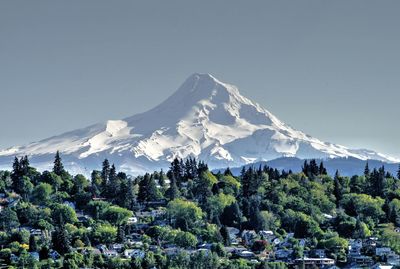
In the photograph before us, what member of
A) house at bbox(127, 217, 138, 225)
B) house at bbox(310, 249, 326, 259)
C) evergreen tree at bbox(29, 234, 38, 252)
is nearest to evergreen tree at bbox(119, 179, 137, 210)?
house at bbox(127, 217, 138, 225)

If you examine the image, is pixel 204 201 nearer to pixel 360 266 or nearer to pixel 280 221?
pixel 280 221

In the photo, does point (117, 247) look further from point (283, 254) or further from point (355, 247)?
point (355, 247)

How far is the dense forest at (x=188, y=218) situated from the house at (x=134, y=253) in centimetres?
13

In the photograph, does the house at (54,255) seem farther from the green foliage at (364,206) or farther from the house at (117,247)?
the green foliage at (364,206)

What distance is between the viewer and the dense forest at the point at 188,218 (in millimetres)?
110812

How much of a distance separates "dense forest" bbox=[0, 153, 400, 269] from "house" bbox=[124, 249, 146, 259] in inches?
5.1

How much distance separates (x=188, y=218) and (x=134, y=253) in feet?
48.6

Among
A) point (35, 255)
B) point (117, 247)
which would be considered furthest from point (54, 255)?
point (117, 247)

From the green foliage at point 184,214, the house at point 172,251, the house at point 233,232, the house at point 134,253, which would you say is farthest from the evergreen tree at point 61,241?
the house at point 233,232

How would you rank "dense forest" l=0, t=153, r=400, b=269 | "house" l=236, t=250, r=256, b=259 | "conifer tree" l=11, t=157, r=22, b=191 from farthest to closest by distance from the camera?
"conifer tree" l=11, t=157, r=22, b=191 < "house" l=236, t=250, r=256, b=259 < "dense forest" l=0, t=153, r=400, b=269

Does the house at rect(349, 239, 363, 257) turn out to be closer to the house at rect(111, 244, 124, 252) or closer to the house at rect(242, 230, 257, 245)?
the house at rect(242, 230, 257, 245)

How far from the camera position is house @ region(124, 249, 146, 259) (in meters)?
112

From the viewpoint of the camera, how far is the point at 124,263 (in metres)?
107

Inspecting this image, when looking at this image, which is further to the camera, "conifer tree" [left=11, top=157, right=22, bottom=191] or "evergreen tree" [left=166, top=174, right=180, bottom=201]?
"conifer tree" [left=11, top=157, right=22, bottom=191]
